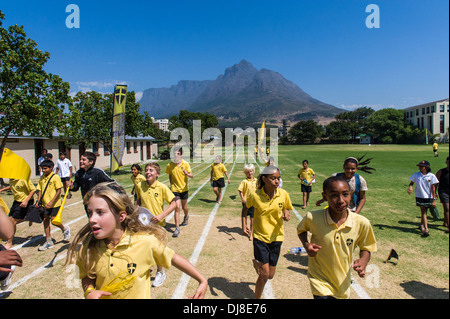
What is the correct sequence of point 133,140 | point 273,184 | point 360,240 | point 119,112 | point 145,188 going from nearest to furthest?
point 360,240
point 273,184
point 145,188
point 119,112
point 133,140

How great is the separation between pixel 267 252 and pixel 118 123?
11.9m

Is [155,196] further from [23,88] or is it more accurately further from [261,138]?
[261,138]

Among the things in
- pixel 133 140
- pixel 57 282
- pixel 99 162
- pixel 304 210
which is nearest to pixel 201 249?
pixel 57 282

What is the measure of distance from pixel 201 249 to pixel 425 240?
5274 mm

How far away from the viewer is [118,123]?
13297 mm

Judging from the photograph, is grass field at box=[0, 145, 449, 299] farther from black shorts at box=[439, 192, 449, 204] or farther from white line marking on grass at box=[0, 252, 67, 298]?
black shorts at box=[439, 192, 449, 204]

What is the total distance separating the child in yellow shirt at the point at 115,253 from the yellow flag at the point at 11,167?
1524 mm

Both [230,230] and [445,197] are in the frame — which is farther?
[230,230]

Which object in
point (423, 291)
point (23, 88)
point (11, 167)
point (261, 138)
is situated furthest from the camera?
point (261, 138)

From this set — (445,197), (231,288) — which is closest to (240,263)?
(231,288)

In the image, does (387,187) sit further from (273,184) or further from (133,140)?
(133,140)

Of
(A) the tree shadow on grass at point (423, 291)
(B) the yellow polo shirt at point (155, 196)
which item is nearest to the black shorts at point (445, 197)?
(A) the tree shadow on grass at point (423, 291)
